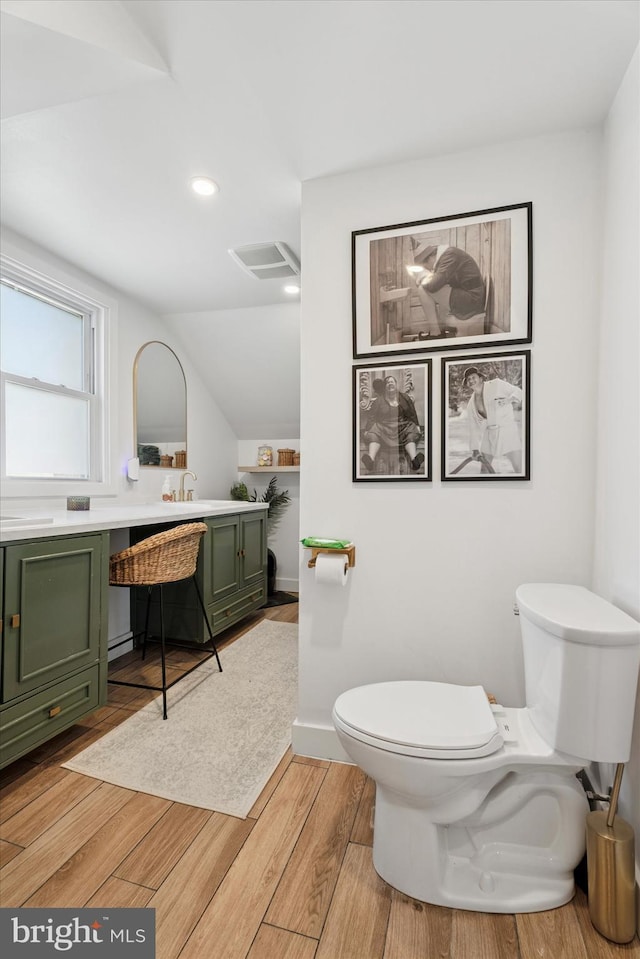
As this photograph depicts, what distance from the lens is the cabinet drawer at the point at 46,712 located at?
5.13ft

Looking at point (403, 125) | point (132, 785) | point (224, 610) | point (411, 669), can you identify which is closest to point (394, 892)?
point (411, 669)

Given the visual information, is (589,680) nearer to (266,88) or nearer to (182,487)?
(266,88)

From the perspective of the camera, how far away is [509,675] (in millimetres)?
1621

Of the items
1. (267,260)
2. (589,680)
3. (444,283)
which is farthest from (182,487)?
(589,680)

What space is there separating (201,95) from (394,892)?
2.42 meters

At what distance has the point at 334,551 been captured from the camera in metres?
1.75

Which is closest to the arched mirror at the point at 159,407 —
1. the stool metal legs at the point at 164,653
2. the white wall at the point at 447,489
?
the stool metal legs at the point at 164,653

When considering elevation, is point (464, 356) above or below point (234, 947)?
above

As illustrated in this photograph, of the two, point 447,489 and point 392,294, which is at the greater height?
point 392,294

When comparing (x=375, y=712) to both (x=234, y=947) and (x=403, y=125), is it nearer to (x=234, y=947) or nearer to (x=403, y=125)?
(x=234, y=947)

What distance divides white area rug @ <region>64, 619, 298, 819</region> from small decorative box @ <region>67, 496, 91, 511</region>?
1.09 metres

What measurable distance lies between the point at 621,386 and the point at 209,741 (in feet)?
6.55

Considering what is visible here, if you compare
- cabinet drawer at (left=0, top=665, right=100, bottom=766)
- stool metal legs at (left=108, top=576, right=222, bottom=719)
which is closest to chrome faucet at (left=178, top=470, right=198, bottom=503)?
stool metal legs at (left=108, top=576, right=222, bottom=719)

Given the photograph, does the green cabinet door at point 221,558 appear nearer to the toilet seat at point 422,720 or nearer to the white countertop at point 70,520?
the white countertop at point 70,520
